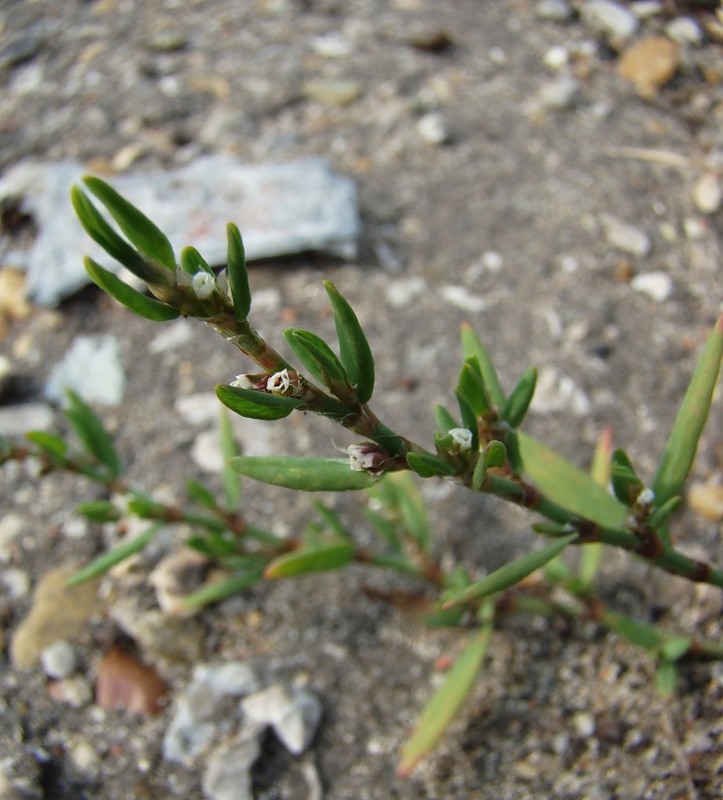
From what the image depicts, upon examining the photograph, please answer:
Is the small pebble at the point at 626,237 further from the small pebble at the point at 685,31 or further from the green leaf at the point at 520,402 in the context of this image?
the green leaf at the point at 520,402

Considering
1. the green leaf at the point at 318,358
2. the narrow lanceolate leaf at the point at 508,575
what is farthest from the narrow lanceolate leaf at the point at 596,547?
the green leaf at the point at 318,358

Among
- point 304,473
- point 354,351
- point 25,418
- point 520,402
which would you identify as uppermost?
point 354,351

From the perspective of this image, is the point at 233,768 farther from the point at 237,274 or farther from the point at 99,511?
the point at 237,274

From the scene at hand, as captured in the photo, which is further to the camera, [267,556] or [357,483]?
[267,556]

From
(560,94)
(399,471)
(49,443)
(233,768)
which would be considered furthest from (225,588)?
(560,94)

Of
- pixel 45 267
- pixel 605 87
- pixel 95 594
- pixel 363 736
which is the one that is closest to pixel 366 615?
pixel 363 736

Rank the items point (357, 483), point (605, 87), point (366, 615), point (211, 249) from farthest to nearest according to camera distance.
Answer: point (605, 87), point (211, 249), point (366, 615), point (357, 483)

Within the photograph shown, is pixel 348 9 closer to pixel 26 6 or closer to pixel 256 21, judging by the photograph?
pixel 256 21
